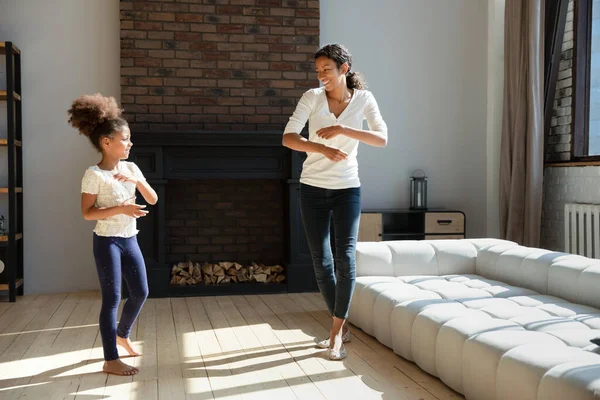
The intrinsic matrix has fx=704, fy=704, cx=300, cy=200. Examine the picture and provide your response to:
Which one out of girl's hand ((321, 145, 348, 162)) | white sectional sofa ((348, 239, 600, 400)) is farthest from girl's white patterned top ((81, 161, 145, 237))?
white sectional sofa ((348, 239, 600, 400))

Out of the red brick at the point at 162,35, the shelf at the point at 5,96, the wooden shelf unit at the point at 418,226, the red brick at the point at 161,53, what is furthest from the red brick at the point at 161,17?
the wooden shelf unit at the point at 418,226

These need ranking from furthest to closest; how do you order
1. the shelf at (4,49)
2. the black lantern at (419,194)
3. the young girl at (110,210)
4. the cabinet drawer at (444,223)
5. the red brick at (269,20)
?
1. the black lantern at (419,194)
2. the cabinet drawer at (444,223)
3. the red brick at (269,20)
4. the shelf at (4,49)
5. the young girl at (110,210)

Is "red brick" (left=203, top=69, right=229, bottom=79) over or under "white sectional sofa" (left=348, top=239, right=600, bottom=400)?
over

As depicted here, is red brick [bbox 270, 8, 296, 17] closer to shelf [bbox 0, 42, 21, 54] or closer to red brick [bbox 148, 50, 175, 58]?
red brick [bbox 148, 50, 175, 58]

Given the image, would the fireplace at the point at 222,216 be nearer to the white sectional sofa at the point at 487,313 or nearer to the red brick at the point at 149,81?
the red brick at the point at 149,81

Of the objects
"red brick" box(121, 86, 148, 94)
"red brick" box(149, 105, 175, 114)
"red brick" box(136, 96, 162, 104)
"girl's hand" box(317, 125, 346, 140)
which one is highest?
"red brick" box(121, 86, 148, 94)

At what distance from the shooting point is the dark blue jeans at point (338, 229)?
10.8 feet

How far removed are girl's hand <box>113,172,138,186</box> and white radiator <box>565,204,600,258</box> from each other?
10.9 ft

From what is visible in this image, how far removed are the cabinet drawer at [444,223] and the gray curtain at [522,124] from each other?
35 cm

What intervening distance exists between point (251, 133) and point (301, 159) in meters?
0.44

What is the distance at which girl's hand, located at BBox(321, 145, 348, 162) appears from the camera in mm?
3102

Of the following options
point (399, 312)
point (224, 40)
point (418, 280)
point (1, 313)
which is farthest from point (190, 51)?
point (399, 312)

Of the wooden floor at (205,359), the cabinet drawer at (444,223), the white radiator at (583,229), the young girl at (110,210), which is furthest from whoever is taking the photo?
the cabinet drawer at (444,223)

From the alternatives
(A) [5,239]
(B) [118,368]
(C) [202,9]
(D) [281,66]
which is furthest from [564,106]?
(A) [5,239]
